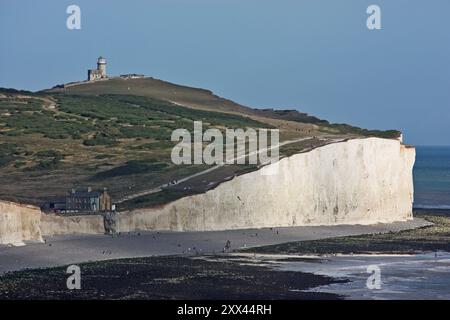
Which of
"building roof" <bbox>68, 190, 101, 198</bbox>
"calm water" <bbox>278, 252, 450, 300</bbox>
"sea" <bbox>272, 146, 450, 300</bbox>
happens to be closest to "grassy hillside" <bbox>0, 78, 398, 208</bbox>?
"building roof" <bbox>68, 190, 101, 198</bbox>

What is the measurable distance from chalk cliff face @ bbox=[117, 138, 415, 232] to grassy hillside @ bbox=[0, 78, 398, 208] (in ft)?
3.50

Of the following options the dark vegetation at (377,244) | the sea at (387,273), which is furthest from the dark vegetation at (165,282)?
the dark vegetation at (377,244)

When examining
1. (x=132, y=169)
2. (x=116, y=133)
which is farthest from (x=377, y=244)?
(x=116, y=133)

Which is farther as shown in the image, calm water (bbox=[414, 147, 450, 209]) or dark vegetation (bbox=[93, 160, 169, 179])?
calm water (bbox=[414, 147, 450, 209])

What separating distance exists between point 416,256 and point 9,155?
37.2m

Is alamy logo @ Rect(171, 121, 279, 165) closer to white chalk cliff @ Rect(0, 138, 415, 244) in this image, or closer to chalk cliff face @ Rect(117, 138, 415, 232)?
chalk cliff face @ Rect(117, 138, 415, 232)

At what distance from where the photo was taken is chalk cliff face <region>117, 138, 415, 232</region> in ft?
203

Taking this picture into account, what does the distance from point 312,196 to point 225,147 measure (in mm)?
13996

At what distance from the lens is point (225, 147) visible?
83.6m

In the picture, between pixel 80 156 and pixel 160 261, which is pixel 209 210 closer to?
pixel 160 261

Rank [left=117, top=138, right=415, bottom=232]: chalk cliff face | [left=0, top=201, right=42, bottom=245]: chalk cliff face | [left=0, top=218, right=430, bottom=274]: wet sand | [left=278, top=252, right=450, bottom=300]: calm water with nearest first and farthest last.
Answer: [left=278, top=252, right=450, bottom=300]: calm water, [left=0, top=218, right=430, bottom=274]: wet sand, [left=0, top=201, right=42, bottom=245]: chalk cliff face, [left=117, top=138, right=415, bottom=232]: chalk cliff face

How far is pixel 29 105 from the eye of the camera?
345 ft

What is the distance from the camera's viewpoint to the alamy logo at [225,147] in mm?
75312
